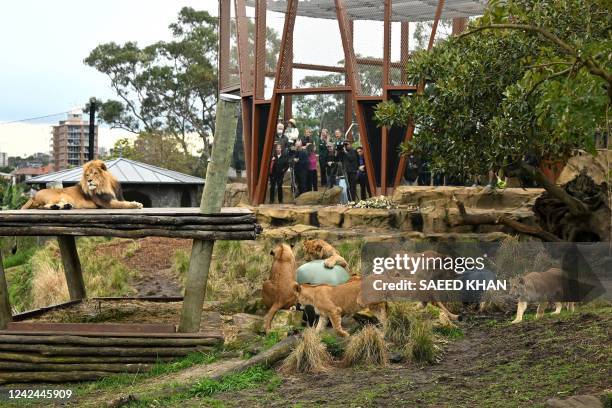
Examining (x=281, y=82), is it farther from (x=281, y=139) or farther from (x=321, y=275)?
(x=321, y=275)

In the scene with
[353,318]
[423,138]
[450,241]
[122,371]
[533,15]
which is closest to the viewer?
[533,15]

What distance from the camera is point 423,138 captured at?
48.0 feet

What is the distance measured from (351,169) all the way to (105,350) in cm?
1342

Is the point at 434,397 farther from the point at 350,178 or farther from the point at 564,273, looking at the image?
the point at 350,178

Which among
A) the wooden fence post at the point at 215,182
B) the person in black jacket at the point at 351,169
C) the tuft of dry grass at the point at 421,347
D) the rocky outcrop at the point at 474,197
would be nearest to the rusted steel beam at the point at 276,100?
the person in black jacket at the point at 351,169

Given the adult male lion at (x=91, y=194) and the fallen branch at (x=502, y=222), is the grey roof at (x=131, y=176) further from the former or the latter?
the adult male lion at (x=91, y=194)

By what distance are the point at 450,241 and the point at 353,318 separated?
23.2 feet

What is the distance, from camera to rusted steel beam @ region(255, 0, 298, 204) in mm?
21906

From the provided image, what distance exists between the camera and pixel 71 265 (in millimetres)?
12102

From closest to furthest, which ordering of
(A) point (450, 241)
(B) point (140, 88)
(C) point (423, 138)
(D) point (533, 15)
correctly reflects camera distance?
(D) point (533, 15), (C) point (423, 138), (A) point (450, 241), (B) point (140, 88)

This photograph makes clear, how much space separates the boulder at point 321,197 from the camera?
2209cm

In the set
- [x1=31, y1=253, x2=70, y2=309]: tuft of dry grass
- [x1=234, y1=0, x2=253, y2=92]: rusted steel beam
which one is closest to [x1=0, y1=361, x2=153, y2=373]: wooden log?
[x1=31, y1=253, x2=70, y2=309]: tuft of dry grass

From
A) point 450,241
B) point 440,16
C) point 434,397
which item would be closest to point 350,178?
point 440,16

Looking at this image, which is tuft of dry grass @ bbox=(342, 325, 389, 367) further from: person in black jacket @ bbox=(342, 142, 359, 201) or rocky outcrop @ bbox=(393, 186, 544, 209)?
person in black jacket @ bbox=(342, 142, 359, 201)
